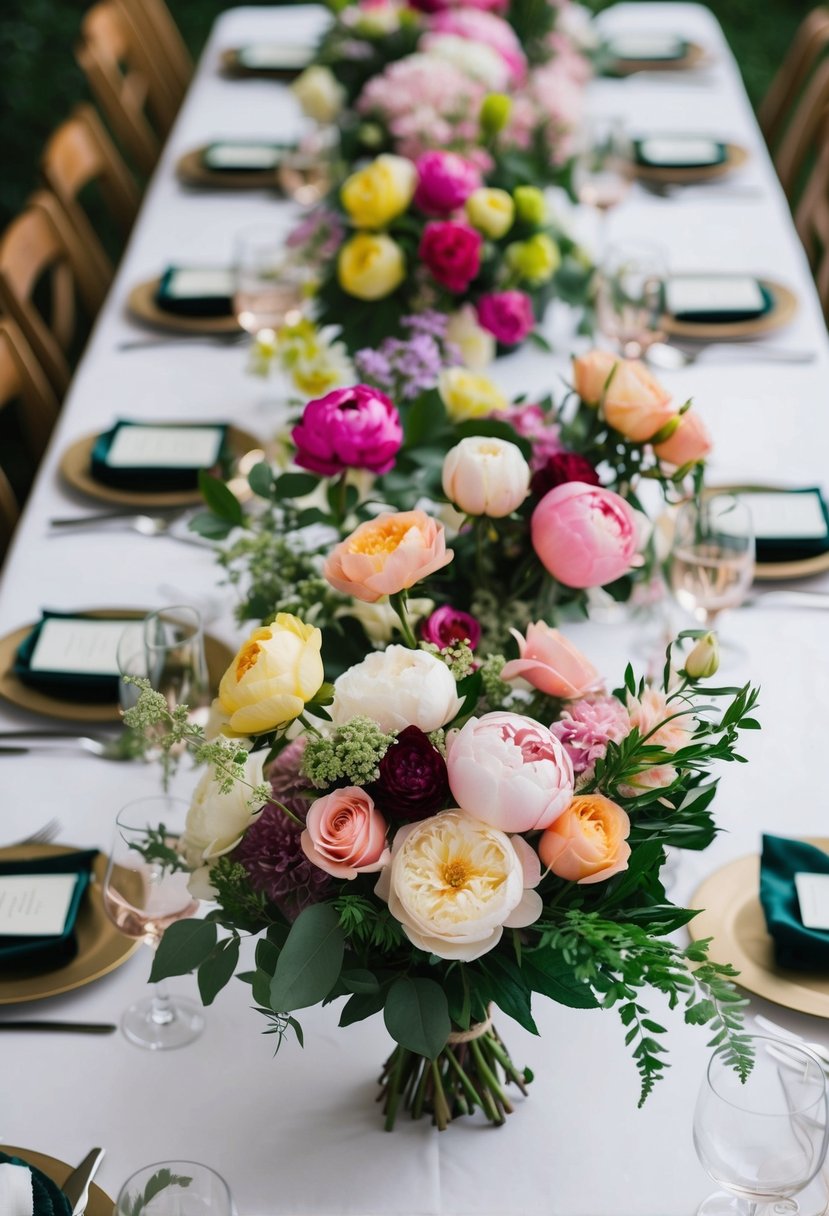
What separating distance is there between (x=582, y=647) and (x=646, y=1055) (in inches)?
37.4

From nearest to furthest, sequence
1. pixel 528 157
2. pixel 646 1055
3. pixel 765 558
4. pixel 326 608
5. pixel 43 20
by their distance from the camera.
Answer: pixel 646 1055, pixel 326 608, pixel 765 558, pixel 528 157, pixel 43 20

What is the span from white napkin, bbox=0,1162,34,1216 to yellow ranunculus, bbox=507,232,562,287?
5.18 ft

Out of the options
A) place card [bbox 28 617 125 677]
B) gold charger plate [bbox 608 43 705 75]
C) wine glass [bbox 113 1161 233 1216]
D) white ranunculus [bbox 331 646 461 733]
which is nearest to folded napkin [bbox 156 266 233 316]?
place card [bbox 28 617 125 677]

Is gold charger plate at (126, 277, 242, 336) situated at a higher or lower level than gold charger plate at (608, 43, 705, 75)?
higher

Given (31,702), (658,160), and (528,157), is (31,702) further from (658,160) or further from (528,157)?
(658,160)

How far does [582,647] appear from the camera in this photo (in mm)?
1875

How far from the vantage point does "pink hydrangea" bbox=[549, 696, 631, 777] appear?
42.6 inches

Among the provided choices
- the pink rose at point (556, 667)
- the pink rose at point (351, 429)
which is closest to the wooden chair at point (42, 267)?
the pink rose at point (351, 429)

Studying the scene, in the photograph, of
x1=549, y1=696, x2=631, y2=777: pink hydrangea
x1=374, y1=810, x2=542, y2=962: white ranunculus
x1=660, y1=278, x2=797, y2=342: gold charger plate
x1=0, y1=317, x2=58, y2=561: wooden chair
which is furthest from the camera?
x1=660, y1=278, x2=797, y2=342: gold charger plate

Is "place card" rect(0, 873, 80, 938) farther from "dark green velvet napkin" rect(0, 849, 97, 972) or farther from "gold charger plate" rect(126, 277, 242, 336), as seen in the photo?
"gold charger plate" rect(126, 277, 242, 336)

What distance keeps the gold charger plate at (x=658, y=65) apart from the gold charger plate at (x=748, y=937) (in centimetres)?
260

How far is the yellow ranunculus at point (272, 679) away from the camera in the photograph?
3.40 ft

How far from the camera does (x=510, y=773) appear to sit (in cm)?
98

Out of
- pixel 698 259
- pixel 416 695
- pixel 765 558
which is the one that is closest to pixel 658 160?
pixel 698 259
